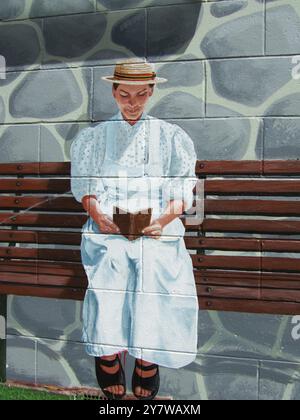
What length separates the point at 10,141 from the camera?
316 cm

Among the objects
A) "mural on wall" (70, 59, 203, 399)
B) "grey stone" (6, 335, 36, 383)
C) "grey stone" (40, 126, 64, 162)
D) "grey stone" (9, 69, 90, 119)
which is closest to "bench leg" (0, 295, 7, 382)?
"grey stone" (6, 335, 36, 383)

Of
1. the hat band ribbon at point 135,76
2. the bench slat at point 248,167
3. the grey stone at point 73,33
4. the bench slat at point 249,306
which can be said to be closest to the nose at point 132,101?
the hat band ribbon at point 135,76

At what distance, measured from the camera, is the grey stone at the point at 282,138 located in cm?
270

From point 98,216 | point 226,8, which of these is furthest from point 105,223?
point 226,8

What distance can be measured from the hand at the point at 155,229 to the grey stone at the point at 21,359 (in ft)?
3.00

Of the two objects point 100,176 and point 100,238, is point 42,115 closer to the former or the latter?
point 100,176

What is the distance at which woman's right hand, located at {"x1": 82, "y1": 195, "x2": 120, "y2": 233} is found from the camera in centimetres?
292

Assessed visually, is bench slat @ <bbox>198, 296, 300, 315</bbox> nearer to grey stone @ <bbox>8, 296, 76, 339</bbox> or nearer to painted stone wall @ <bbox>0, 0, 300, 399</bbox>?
painted stone wall @ <bbox>0, 0, 300, 399</bbox>

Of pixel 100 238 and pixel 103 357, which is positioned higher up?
pixel 100 238

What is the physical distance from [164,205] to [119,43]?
0.88m

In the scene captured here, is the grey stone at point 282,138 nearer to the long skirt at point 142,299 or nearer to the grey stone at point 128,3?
the long skirt at point 142,299
